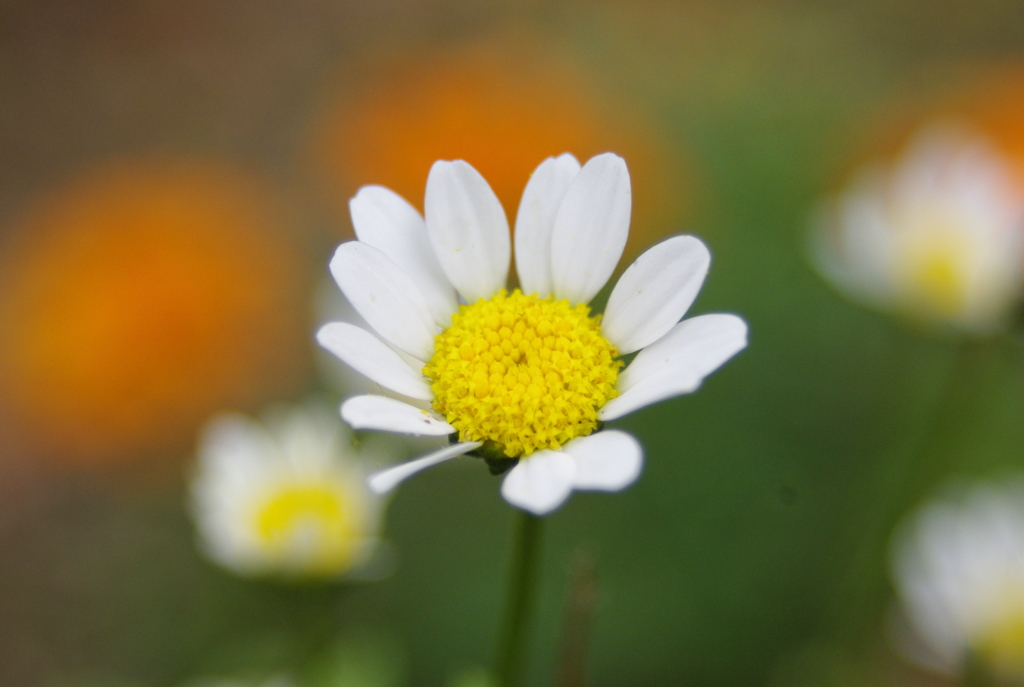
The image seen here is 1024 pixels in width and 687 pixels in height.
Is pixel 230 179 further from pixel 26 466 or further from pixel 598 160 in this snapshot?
pixel 598 160

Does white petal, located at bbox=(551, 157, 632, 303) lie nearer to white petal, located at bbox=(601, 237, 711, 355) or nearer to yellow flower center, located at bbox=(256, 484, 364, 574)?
white petal, located at bbox=(601, 237, 711, 355)

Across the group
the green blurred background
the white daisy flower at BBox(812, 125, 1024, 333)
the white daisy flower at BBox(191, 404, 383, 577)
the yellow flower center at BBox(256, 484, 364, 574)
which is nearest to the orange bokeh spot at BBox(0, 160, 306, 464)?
the green blurred background

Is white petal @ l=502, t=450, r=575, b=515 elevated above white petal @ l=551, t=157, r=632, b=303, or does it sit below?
below

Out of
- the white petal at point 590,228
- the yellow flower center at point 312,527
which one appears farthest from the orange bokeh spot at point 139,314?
the white petal at point 590,228

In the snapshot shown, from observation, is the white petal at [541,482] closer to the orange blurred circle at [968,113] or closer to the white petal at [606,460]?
the white petal at [606,460]

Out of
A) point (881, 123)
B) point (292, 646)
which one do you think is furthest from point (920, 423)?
point (292, 646)

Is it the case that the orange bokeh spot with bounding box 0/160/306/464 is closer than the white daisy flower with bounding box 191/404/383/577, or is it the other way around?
A: the white daisy flower with bounding box 191/404/383/577
